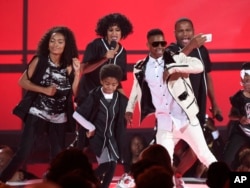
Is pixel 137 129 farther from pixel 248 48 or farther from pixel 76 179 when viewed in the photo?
pixel 76 179

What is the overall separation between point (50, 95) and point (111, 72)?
1.65ft

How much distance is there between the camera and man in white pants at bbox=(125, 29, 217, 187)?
20.0ft

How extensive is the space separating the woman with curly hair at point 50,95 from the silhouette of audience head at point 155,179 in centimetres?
257

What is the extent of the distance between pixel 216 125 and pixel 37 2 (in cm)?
217

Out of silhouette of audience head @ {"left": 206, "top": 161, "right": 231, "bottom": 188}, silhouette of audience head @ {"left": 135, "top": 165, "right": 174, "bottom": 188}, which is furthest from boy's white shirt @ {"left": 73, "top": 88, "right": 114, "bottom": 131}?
silhouette of audience head @ {"left": 135, "top": 165, "right": 174, "bottom": 188}

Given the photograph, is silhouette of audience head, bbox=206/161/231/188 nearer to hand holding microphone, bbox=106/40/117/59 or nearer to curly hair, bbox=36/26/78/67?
curly hair, bbox=36/26/78/67

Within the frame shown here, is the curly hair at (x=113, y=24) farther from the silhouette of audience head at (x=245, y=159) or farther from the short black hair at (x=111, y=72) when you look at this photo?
the silhouette of audience head at (x=245, y=159)

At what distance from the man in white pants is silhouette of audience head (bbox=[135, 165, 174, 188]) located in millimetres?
2373

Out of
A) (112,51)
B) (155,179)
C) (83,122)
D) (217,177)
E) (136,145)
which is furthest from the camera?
(136,145)

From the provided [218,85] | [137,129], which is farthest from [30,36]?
[218,85]

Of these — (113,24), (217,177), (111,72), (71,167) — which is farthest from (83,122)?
(217,177)

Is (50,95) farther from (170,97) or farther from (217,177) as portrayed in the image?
(217,177)

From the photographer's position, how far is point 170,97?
20.2 ft

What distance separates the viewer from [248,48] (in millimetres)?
8281
